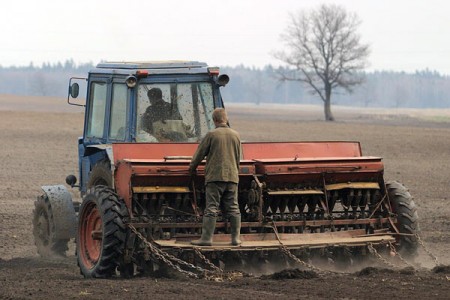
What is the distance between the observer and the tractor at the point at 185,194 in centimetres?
1098

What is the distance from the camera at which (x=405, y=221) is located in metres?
12.2

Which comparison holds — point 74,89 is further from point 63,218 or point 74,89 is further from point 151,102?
point 63,218

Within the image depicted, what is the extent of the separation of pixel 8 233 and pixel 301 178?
5.75 m

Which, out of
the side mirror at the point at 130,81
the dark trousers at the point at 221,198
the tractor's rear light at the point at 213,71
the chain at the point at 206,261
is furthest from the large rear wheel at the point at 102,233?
the tractor's rear light at the point at 213,71

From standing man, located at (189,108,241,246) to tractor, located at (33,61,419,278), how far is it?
204 mm

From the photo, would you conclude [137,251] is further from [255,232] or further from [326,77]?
[326,77]

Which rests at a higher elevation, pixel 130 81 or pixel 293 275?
pixel 130 81

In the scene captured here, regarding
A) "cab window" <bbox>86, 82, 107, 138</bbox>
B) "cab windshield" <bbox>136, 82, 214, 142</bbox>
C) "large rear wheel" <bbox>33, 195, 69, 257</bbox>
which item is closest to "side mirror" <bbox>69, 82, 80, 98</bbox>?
"cab window" <bbox>86, 82, 107, 138</bbox>

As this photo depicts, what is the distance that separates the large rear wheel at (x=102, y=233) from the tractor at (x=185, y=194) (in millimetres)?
12

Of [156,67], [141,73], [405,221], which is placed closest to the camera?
[405,221]

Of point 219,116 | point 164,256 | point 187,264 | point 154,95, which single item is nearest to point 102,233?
point 164,256

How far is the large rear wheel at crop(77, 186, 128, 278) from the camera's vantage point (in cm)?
1082

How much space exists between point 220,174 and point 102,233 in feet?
4.36

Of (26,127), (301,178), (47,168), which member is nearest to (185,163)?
(301,178)
